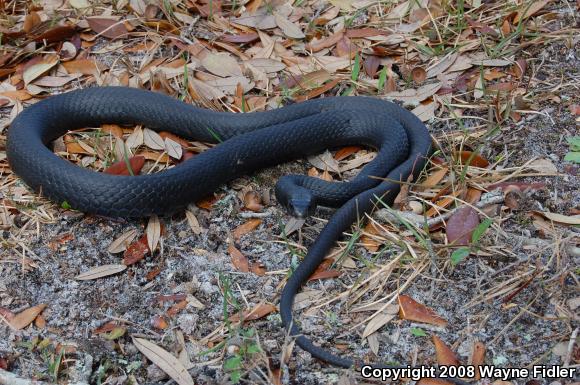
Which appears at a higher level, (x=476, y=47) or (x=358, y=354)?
(x=476, y=47)

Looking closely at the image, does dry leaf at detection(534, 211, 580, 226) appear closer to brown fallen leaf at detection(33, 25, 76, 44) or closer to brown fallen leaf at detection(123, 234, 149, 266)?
brown fallen leaf at detection(123, 234, 149, 266)

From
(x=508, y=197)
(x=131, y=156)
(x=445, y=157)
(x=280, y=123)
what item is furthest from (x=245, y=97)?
(x=508, y=197)

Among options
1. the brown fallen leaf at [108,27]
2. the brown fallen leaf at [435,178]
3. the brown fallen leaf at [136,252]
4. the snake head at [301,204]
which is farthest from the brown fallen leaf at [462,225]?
the brown fallen leaf at [108,27]

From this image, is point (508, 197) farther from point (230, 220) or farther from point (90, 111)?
point (90, 111)

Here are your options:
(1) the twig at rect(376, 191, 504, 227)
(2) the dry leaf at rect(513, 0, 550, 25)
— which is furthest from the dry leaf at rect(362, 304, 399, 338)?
(2) the dry leaf at rect(513, 0, 550, 25)

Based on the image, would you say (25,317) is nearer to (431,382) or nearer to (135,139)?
(135,139)

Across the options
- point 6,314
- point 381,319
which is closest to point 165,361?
point 6,314
